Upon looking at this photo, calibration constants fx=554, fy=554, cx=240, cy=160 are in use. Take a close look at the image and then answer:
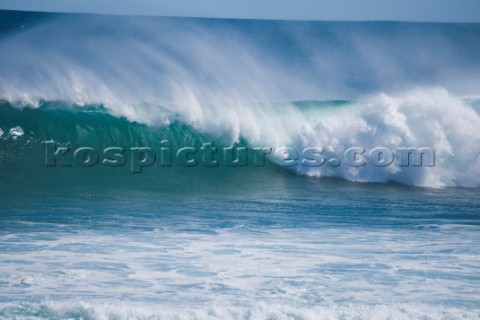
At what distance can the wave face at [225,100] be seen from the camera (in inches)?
303

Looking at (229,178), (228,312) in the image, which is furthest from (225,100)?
(228,312)

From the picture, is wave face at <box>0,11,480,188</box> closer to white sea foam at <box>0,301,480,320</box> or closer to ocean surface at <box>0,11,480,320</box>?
ocean surface at <box>0,11,480,320</box>

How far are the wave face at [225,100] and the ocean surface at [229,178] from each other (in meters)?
0.03

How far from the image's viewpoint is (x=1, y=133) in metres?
7.59

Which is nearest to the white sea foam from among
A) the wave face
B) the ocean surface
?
the ocean surface

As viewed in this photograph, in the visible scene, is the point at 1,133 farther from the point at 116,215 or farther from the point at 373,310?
the point at 373,310

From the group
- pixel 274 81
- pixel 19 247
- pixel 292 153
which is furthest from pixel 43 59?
pixel 19 247

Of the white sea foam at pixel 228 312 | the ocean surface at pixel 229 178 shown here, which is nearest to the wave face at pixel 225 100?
the ocean surface at pixel 229 178

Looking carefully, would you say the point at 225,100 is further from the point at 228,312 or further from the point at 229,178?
the point at 228,312

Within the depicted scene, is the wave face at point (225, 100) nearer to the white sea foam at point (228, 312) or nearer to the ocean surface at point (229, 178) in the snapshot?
the ocean surface at point (229, 178)

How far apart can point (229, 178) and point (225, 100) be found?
1.98m

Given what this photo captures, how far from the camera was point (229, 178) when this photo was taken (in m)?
7.58

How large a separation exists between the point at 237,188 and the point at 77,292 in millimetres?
3656

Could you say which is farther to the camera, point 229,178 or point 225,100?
point 225,100
